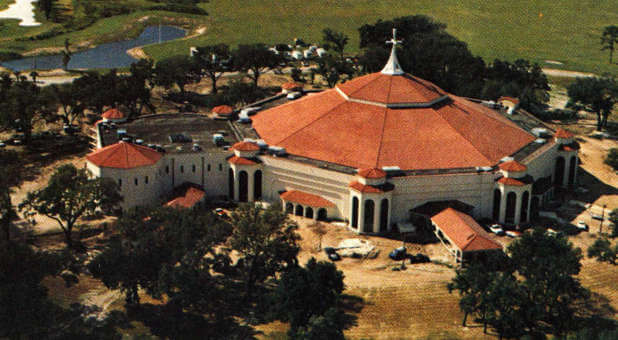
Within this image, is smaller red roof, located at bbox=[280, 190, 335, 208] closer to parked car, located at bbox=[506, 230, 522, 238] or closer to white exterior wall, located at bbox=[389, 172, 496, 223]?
white exterior wall, located at bbox=[389, 172, 496, 223]

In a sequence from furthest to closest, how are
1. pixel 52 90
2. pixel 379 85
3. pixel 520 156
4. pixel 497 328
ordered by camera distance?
1. pixel 52 90
2. pixel 379 85
3. pixel 520 156
4. pixel 497 328

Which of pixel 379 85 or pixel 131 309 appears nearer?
pixel 131 309

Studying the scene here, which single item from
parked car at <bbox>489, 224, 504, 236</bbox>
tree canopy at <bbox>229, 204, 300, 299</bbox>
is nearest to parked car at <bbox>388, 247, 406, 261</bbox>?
parked car at <bbox>489, 224, 504, 236</bbox>

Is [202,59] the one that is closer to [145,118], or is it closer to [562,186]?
[145,118]

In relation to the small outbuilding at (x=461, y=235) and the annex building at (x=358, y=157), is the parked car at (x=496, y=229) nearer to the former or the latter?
the annex building at (x=358, y=157)

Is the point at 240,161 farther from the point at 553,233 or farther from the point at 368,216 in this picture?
the point at 553,233

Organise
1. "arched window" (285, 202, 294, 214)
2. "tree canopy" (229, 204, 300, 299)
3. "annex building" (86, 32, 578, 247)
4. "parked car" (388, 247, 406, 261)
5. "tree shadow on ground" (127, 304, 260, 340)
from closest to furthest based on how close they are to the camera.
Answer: "tree shadow on ground" (127, 304, 260, 340) → "tree canopy" (229, 204, 300, 299) → "parked car" (388, 247, 406, 261) → "annex building" (86, 32, 578, 247) → "arched window" (285, 202, 294, 214)

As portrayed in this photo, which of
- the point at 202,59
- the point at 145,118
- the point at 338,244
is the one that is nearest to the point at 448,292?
the point at 338,244
